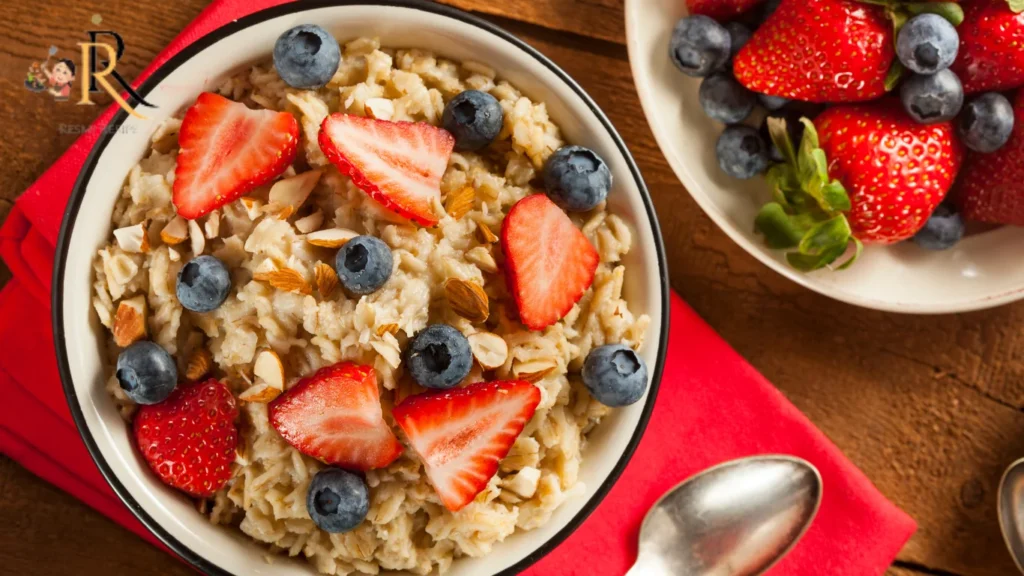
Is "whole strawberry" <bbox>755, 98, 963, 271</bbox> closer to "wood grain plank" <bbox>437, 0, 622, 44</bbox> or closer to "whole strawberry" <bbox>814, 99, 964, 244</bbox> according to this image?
"whole strawberry" <bbox>814, 99, 964, 244</bbox>

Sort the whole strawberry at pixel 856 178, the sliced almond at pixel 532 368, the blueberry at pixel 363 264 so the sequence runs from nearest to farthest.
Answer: the blueberry at pixel 363 264
the sliced almond at pixel 532 368
the whole strawberry at pixel 856 178

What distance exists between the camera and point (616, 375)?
1.34 m

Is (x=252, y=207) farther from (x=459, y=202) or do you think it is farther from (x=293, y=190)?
(x=459, y=202)

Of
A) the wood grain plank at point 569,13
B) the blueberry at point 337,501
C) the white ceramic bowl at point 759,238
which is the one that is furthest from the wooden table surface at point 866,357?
the blueberry at point 337,501

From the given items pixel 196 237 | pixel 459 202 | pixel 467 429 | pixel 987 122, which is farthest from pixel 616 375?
pixel 987 122

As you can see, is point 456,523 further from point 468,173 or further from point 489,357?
point 468,173

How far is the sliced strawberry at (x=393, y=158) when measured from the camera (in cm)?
130

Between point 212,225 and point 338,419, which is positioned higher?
point 212,225

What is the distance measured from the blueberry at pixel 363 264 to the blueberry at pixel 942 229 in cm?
113

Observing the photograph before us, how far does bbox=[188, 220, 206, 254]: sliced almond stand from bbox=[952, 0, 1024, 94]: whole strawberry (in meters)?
1.39

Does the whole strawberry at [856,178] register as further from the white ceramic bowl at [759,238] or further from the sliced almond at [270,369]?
the sliced almond at [270,369]

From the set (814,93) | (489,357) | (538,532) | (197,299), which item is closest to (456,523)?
(538,532)

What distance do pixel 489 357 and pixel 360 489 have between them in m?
0.28

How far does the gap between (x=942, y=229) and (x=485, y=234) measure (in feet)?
3.22
